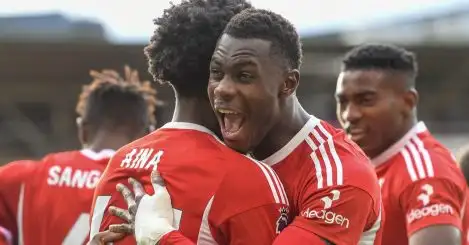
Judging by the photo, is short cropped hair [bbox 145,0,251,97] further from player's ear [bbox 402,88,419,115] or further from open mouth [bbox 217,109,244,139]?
player's ear [bbox 402,88,419,115]

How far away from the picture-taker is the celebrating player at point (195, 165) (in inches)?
105

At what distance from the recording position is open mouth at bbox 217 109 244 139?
2797 millimetres

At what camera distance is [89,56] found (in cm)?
1434

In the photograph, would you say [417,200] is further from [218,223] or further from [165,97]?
[165,97]

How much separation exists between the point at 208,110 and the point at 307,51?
39.0 ft

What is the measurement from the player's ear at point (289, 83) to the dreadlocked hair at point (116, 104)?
7.10ft

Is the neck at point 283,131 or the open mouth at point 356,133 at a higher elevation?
the neck at point 283,131

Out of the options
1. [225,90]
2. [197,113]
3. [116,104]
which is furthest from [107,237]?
[116,104]

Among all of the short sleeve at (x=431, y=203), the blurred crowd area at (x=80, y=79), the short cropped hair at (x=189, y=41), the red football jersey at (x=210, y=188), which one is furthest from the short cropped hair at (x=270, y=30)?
the blurred crowd area at (x=80, y=79)

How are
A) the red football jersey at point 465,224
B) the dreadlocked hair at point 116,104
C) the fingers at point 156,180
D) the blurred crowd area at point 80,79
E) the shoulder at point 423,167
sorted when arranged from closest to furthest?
1. the fingers at point 156,180
2. the shoulder at point 423,167
3. the red football jersey at point 465,224
4. the dreadlocked hair at point 116,104
5. the blurred crowd area at point 80,79

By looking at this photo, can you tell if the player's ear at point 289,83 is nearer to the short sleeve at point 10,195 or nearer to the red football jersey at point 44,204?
the red football jersey at point 44,204

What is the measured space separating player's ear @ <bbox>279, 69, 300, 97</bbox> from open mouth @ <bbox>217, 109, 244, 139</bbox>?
150mm

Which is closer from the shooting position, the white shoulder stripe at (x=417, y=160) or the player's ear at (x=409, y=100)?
the white shoulder stripe at (x=417, y=160)

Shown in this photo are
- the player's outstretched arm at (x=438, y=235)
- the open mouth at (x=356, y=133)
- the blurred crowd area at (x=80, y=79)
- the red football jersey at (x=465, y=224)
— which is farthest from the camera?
the blurred crowd area at (x=80, y=79)
